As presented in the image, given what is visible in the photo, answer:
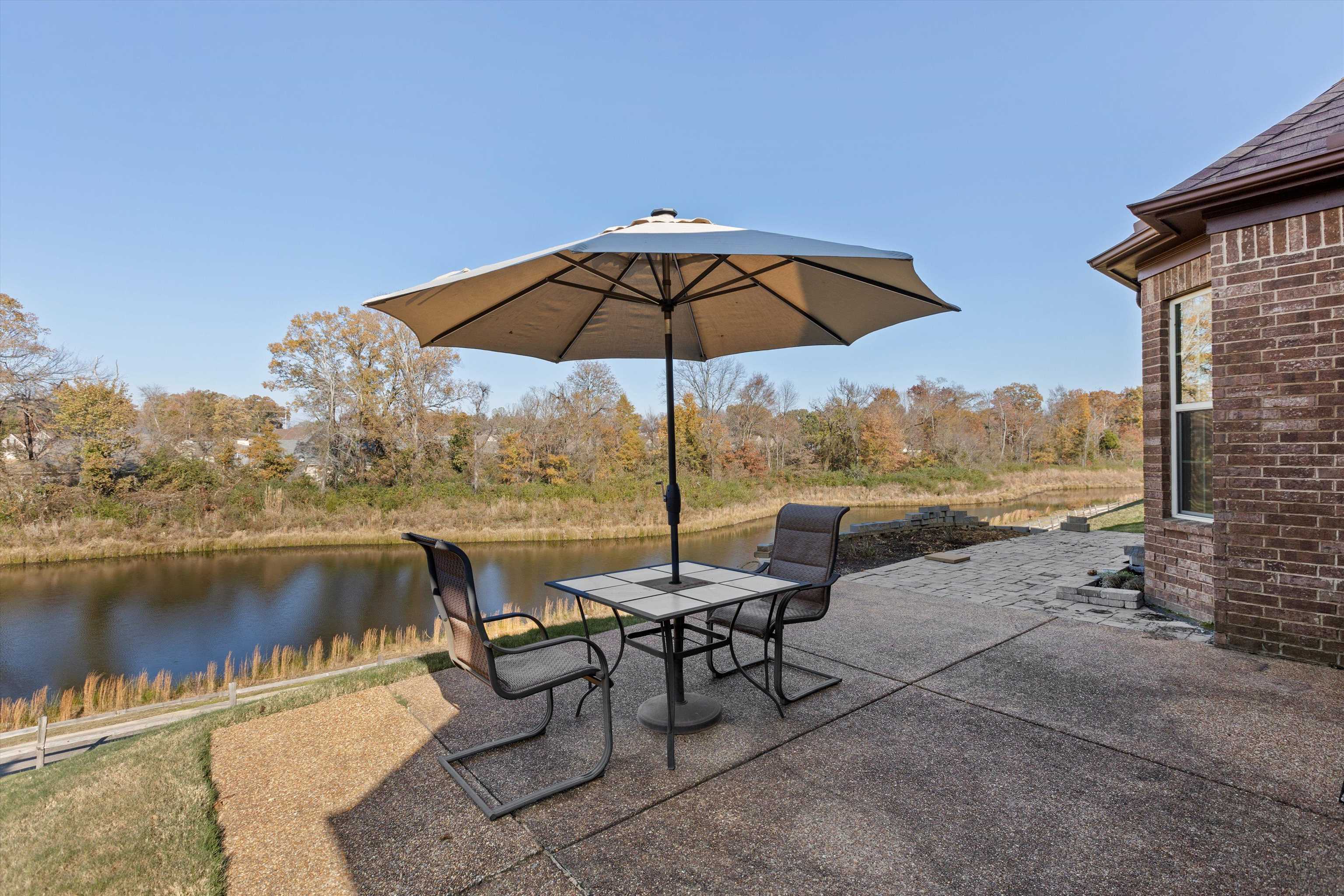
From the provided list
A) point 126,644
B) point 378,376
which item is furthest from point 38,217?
point 126,644

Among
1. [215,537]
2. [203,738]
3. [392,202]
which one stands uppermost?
[392,202]

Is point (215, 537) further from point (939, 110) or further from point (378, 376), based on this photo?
point (939, 110)

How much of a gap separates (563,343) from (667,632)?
2.13 meters

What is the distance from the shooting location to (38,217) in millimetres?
19250

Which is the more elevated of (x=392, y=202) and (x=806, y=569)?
(x=392, y=202)

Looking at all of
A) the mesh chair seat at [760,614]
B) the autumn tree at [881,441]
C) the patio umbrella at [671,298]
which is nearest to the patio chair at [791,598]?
the mesh chair seat at [760,614]

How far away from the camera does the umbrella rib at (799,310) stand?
121 inches

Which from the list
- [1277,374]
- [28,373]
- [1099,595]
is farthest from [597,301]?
[28,373]

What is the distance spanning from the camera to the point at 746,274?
10.1ft

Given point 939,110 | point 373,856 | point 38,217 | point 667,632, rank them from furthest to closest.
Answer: point 38,217 < point 939,110 < point 667,632 < point 373,856

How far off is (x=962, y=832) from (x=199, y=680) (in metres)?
11.4

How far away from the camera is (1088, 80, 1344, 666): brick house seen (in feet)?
10.6

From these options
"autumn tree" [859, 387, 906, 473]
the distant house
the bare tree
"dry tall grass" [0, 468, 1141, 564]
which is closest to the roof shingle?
"dry tall grass" [0, 468, 1141, 564]

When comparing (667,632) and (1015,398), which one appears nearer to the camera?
(667,632)
